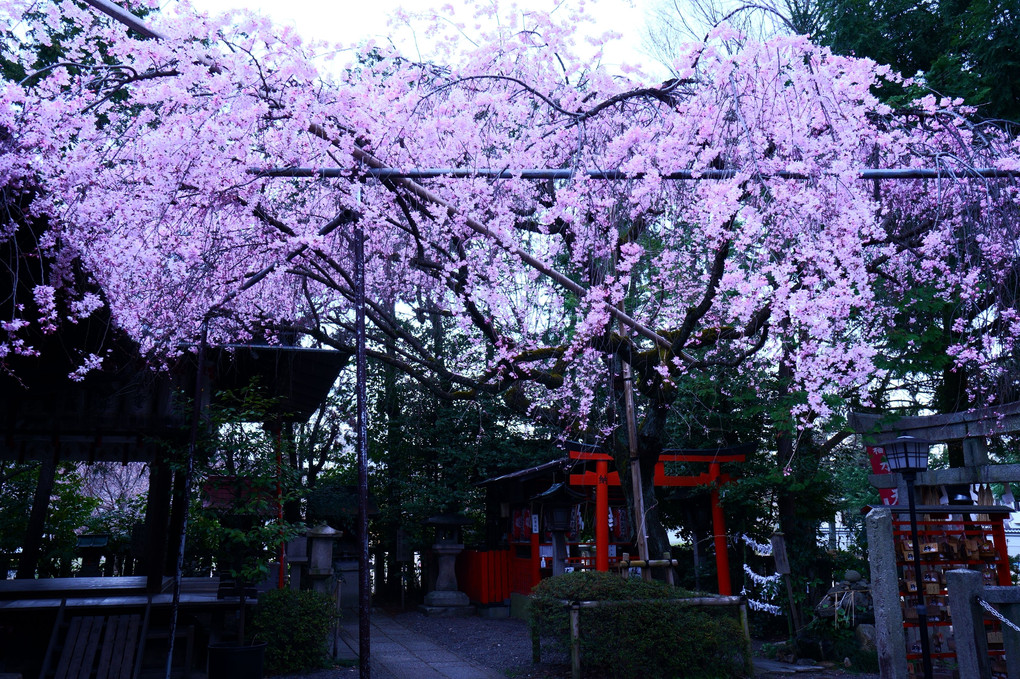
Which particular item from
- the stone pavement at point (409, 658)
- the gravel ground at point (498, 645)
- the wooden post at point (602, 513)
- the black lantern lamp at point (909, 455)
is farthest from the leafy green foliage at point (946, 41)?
the stone pavement at point (409, 658)

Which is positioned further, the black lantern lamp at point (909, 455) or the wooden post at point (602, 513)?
the wooden post at point (602, 513)

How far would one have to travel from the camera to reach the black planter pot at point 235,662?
7.44 meters

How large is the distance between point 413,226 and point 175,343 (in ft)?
11.4

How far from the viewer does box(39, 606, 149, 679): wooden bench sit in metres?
7.61

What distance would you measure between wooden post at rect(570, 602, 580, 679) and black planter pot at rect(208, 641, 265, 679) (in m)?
3.64

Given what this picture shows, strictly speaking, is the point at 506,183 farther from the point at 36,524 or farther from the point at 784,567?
the point at 36,524

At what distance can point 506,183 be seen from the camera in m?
8.45

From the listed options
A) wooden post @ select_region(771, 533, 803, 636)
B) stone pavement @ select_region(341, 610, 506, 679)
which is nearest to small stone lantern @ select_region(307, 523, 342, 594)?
stone pavement @ select_region(341, 610, 506, 679)

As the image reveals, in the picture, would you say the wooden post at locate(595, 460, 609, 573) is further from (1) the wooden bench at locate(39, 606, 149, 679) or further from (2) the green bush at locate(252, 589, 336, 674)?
(1) the wooden bench at locate(39, 606, 149, 679)

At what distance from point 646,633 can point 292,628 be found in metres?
4.43

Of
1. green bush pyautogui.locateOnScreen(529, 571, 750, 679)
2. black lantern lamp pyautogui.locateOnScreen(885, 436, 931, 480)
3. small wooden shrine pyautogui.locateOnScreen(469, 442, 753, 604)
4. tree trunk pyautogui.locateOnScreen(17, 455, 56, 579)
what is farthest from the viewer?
small wooden shrine pyautogui.locateOnScreen(469, 442, 753, 604)

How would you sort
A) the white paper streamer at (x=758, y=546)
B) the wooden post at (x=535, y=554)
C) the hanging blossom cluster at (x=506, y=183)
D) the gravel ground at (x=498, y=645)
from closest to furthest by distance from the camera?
the hanging blossom cluster at (x=506, y=183), the gravel ground at (x=498, y=645), the white paper streamer at (x=758, y=546), the wooden post at (x=535, y=554)

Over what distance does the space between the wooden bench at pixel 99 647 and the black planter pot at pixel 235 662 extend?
92cm

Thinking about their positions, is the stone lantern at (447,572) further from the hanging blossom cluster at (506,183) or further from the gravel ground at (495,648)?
the hanging blossom cluster at (506,183)
